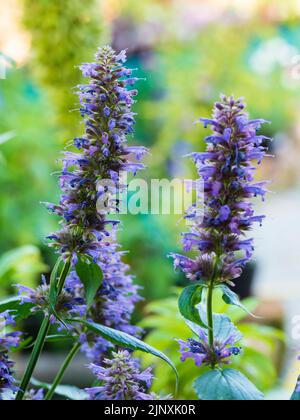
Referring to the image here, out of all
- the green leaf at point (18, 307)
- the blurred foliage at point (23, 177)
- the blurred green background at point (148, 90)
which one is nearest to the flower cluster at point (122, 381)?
the green leaf at point (18, 307)

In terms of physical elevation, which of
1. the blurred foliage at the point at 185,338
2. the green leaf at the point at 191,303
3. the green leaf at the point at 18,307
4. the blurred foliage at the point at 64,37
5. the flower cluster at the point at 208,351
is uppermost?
the blurred foliage at the point at 64,37

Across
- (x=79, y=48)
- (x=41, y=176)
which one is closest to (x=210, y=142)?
(x=79, y=48)

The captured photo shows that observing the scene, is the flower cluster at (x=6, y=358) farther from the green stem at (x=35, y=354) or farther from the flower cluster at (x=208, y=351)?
the flower cluster at (x=208, y=351)

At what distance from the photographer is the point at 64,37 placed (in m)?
1.40

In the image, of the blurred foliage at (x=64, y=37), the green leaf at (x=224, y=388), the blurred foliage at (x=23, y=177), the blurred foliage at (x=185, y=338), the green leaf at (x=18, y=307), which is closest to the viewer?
the green leaf at (x=224, y=388)

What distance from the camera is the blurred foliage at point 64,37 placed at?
1399 mm

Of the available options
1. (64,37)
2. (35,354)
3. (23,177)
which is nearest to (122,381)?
(35,354)

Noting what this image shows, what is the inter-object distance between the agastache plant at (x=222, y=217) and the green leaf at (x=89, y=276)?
67 millimetres

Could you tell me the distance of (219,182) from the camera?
52 cm

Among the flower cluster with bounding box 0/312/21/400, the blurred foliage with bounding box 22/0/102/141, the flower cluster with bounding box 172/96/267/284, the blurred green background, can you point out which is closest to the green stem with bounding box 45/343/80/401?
the flower cluster with bounding box 0/312/21/400

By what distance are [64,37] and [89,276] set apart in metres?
0.94

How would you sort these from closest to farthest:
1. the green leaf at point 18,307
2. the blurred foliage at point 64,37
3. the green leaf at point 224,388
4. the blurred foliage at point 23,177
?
the green leaf at point 224,388, the green leaf at point 18,307, the blurred foliage at point 64,37, the blurred foliage at point 23,177

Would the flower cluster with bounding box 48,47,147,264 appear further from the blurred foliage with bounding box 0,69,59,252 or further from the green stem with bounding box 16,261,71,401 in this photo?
the blurred foliage with bounding box 0,69,59,252
